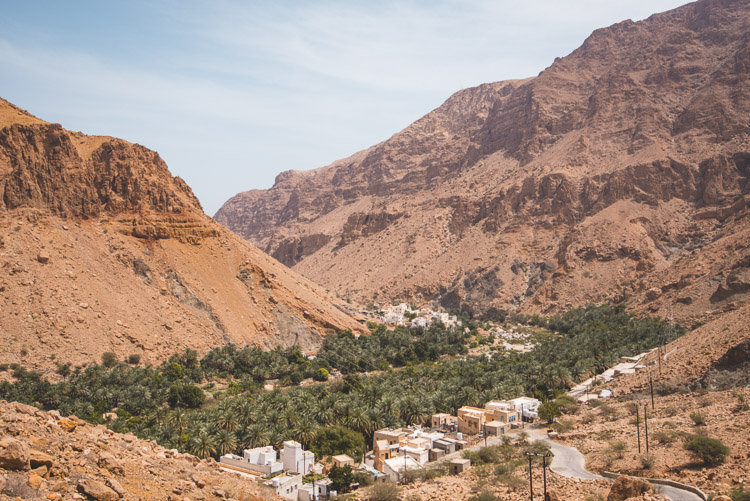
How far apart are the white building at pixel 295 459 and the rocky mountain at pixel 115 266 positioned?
2704cm

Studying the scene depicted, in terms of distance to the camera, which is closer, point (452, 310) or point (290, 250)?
point (452, 310)

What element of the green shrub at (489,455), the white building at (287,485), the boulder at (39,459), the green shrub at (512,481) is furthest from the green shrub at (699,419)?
the boulder at (39,459)

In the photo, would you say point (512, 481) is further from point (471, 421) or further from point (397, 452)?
point (471, 421)

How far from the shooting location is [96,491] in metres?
10.8

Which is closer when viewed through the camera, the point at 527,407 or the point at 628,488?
the point at 628,488

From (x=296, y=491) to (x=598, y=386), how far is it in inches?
1067

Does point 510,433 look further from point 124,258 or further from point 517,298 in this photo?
point 517,298

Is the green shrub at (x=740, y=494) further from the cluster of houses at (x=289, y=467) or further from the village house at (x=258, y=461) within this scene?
the village house at (x=258, y=461)

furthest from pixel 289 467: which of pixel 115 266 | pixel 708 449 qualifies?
pixel 115 266

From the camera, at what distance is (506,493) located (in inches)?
828

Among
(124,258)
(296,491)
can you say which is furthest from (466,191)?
(296,491)

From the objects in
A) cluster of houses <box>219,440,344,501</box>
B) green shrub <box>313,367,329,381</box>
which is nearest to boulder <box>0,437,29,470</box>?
cluster of houses <box>219,440,344,501</box>

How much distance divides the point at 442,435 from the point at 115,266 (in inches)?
1559

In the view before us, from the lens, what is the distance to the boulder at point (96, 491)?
1068cm
